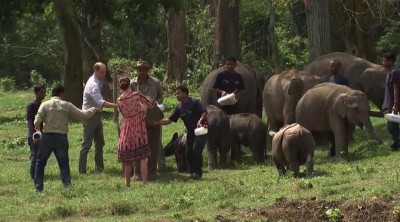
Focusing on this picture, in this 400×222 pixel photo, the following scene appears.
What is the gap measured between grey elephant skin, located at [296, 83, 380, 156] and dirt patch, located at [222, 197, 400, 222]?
5109 mm

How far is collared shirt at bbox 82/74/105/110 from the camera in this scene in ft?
52.4

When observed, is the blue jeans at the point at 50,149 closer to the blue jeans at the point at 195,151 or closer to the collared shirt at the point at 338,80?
the blue jeans at the point at 195,151

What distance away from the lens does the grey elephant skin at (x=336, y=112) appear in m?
17.3

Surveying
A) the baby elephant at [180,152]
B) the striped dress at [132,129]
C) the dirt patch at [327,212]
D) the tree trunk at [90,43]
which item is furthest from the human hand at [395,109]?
the tree trunk at [90,43]

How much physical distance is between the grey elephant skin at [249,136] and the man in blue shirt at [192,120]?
2.39 meters

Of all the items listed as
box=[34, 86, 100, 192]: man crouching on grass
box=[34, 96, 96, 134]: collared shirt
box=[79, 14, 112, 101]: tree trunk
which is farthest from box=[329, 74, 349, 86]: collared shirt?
box=[79, 14, 112, 101]: tree trunk

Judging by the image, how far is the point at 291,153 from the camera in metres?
14.9

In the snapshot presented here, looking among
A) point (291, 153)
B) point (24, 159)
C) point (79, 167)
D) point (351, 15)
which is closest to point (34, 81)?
point (351, 15)

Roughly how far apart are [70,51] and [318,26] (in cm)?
868

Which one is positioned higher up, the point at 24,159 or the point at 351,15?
the point at 351,15

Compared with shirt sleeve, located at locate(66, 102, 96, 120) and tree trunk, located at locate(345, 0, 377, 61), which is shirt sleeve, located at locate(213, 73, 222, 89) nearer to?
shirt sleeve, located at locate(66, 102, 96, 120)

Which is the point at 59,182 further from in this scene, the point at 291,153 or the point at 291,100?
the point at 291,100

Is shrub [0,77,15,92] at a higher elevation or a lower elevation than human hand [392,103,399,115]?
higher

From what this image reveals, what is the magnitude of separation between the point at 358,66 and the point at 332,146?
3.59 meters
